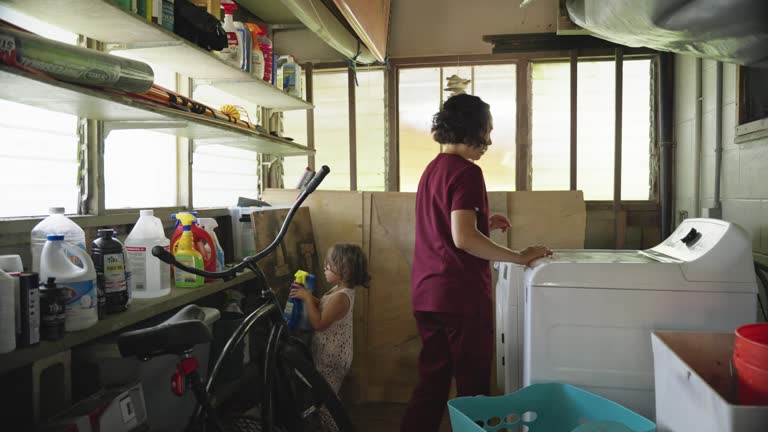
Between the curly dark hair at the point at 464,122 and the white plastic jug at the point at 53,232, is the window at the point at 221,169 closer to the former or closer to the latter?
the white plastic jug at the point at 53,232

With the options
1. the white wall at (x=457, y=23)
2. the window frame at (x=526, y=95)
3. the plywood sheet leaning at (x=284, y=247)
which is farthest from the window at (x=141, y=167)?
the white wall at (x=457, y=23)

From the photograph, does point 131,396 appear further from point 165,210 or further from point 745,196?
point 745,196

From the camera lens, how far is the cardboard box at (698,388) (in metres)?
0.89

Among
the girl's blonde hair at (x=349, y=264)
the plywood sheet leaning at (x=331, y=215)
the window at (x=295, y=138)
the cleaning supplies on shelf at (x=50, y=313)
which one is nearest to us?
the cleaning supplies on shelf at (x=50, y=313)

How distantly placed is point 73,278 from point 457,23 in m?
2.82

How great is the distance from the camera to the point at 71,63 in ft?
4.29

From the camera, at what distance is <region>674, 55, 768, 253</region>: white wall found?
208cm

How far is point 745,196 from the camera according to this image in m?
2.20

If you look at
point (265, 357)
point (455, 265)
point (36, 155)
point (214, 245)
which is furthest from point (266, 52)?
point (265, 357)

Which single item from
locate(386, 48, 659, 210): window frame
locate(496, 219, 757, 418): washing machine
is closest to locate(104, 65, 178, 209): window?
locate(386, 48, 659, 210): window frame

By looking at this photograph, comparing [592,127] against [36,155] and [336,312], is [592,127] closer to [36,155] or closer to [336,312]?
[336,312]

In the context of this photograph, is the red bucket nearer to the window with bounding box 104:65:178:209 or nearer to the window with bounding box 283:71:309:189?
the window with bounding box 104:65:178:209

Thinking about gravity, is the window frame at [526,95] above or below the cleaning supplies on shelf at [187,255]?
above

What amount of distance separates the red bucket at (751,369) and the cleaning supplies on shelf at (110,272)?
1.68 metres
